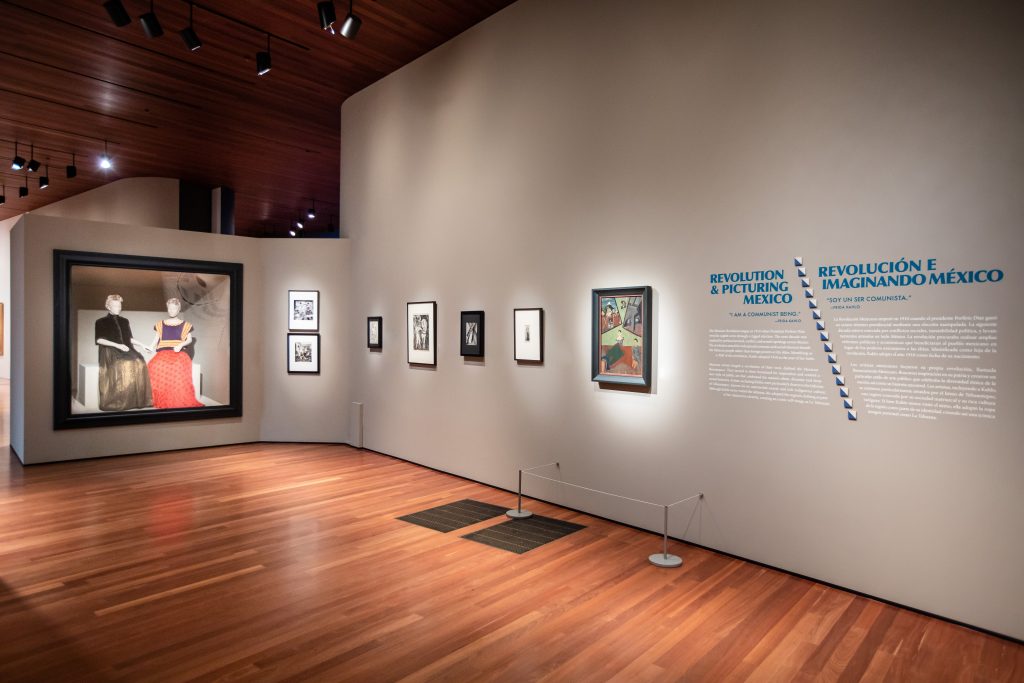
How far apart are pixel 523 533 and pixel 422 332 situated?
137 inches

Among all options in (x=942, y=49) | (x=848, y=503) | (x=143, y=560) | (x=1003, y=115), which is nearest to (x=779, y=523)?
(x=848, y=503)

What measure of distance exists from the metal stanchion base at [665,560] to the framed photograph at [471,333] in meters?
3.29

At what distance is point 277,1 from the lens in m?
7.12

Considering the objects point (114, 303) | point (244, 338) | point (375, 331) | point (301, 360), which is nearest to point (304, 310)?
point (301, 360)

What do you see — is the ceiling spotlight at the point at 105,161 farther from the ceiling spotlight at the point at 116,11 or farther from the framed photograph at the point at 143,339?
the ceiling spotlight at the point at 116,11

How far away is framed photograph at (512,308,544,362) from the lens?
6.79 metres

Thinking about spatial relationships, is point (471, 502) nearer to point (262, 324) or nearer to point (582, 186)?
point (582, 186)

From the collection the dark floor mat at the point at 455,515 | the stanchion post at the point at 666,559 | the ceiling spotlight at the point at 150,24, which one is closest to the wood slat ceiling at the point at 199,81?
the ceiling spotlight at the point at 150,24

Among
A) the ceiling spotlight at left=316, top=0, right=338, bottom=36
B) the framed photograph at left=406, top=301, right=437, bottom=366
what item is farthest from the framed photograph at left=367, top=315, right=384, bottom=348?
the ceiling spotlight at left=316, top=0, right=338, bottom=36

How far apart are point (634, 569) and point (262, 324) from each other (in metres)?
7.43

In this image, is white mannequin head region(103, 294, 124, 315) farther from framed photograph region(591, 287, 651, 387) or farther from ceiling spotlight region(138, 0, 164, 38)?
framed photograph region(591, 287, 651, 387)

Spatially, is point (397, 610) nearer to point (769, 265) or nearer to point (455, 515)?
point (455, 515)

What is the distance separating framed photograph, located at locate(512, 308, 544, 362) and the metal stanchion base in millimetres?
2418

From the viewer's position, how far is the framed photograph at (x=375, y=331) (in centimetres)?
927
